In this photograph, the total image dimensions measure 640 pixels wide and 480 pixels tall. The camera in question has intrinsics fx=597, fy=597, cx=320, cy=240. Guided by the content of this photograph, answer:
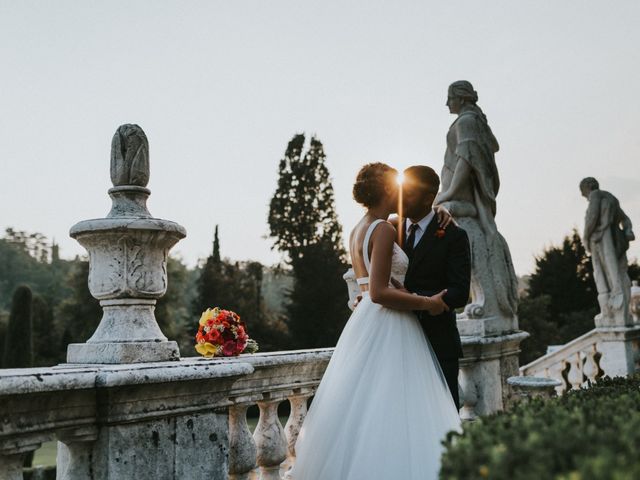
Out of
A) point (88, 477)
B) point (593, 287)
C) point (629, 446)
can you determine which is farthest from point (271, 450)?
point (593, 287)

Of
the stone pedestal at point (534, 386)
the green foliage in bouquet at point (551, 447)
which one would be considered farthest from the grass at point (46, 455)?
the green foliage in bouquet at point (551, 447)

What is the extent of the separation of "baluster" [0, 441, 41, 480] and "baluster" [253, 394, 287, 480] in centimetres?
160

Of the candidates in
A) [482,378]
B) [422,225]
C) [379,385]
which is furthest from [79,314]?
[379,385]

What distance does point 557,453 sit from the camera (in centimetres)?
141

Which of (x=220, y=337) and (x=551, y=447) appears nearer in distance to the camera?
(x=551, y=447)

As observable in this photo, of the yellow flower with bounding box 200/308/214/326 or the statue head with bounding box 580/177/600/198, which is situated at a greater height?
the statue head with bounding box 580/177/600/198

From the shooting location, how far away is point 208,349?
3.73 metres

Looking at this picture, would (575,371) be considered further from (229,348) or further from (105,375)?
(105,375)

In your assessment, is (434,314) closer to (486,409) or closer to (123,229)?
(123,229)

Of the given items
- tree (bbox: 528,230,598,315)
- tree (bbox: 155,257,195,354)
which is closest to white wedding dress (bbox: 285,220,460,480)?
tree (bbox: 155,257,195,354)

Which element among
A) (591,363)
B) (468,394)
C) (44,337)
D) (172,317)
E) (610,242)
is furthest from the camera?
(172,317)

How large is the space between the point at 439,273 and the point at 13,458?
2.57 meters

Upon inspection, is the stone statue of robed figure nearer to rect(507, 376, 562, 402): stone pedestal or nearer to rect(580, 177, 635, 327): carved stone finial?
rect(507, 376, 562, 402): stone pedestal

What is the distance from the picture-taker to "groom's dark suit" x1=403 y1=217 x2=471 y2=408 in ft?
12.5
